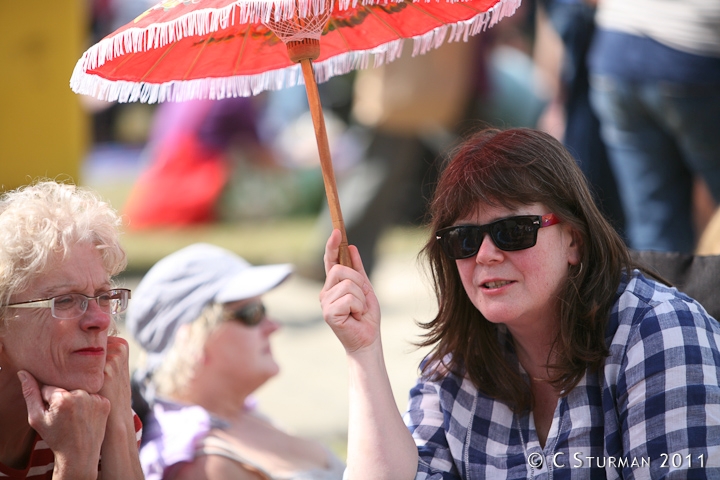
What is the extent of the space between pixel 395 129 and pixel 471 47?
119cm

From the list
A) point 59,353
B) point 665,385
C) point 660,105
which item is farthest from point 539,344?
point 660,105

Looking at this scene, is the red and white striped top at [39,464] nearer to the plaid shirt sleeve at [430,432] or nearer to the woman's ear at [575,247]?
the plaid shirt sleeve at [430,432]

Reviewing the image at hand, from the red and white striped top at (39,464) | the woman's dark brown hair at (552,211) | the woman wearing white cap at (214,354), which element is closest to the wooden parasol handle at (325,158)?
the woman's dark brown hair at (552,211)

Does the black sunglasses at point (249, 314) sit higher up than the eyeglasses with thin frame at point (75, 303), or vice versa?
the eyeglasses with thin frame at point (75, 303)

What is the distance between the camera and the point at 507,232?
2025 mm

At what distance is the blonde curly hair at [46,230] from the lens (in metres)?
1.92

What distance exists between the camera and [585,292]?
208 centimetres

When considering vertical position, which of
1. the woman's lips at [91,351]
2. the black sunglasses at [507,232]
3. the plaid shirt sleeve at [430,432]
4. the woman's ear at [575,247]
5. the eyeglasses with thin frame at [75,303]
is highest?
the black sunglasses at [507,232]

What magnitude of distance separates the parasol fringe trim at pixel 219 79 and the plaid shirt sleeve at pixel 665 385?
0.84 meters

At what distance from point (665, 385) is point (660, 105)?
252 cm

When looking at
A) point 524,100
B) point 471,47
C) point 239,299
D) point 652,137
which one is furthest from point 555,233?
point 524,100

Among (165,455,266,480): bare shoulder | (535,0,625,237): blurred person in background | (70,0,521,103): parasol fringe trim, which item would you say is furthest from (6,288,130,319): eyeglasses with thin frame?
(535,0,625,237): blurred person in background

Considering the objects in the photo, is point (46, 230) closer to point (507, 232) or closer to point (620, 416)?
point (507, 232)

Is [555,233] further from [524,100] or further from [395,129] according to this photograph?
[524,100]
